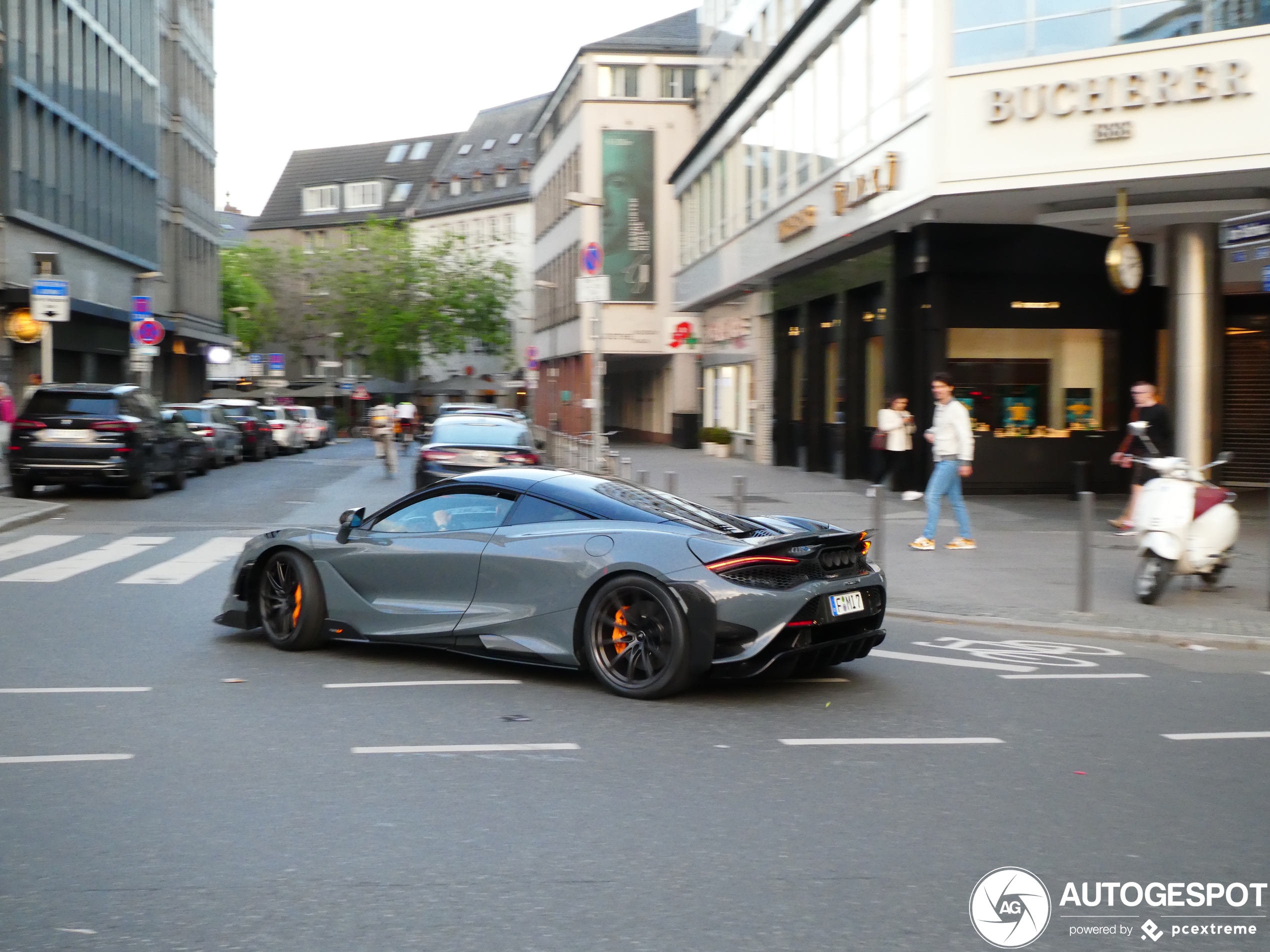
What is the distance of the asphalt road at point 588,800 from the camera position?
4289mm

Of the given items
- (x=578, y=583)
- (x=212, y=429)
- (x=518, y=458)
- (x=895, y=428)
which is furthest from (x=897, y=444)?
(x=212, y=429)

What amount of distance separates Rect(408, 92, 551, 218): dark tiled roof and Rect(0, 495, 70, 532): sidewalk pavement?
236 ft

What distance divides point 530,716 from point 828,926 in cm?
321

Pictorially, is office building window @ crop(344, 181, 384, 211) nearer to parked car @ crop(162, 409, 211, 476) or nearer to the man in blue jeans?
parked car @ crop(162, 409, 211, 476)

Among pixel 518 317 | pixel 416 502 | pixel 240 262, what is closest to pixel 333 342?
pixel 240 262

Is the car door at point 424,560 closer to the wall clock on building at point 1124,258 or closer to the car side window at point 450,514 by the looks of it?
the car side window at point 450,514

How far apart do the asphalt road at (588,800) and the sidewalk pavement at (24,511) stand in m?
9.45

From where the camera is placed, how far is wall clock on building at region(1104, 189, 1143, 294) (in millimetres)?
19078

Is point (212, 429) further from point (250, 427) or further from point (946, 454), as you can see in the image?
point (946, 454)

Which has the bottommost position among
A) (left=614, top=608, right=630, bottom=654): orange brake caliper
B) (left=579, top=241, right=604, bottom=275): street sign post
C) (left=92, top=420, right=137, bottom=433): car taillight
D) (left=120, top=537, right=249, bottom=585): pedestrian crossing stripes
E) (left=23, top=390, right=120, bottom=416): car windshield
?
(left=120, top=537, right=249, bottom=585): pedestrian crossing stripes

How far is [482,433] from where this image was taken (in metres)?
22.2

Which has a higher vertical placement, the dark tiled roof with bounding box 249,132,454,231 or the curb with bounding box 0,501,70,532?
the dark tiled roof with bounding box 249,132,454,231

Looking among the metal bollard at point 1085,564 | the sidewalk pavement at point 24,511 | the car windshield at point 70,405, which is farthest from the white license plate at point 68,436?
the metal bollard at point 1085,564

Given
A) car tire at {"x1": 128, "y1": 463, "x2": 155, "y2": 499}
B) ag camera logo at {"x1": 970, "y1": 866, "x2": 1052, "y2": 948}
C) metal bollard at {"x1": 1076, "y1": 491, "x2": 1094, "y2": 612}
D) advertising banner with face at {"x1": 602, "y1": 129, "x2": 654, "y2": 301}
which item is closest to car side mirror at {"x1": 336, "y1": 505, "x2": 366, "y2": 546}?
ag camera logo at {"x1": 970, "y1": 866, "x2": 1052, "y2": 948}
